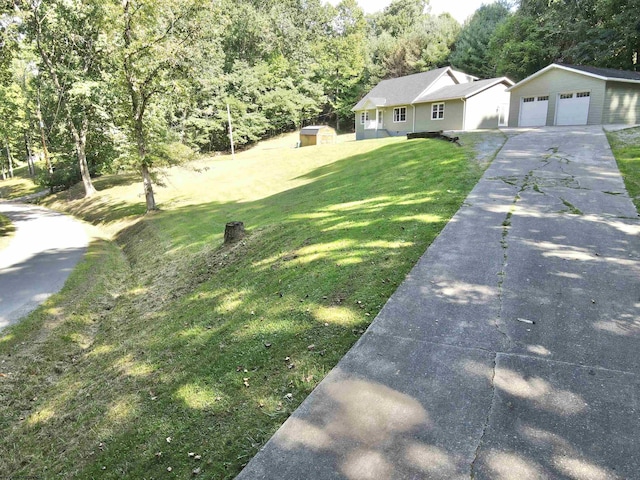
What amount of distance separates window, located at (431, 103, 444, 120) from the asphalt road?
77.4 ft

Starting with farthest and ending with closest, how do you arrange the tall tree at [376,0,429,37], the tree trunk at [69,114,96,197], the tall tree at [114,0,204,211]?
the tall tree at [376,0,429,37]
the tree trunk at [69,114,96,197]
the tall tree at [114,0,204,211]

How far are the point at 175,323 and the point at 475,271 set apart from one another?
5.00 metres

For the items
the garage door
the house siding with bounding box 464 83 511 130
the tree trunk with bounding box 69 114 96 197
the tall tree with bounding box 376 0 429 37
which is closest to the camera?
the garage door

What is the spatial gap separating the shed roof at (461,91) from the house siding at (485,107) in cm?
39

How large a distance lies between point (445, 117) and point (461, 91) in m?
1.94

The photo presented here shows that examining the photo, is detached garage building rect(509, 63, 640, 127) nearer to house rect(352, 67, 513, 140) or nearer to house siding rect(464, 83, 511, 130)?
house siding rect(464, 83, 511, 130)

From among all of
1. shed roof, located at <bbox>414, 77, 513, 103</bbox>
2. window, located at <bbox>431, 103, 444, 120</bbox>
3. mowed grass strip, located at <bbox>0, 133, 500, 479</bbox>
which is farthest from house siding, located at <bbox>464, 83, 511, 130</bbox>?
mowed grass strip, located at <bbox>0, 133, 500, 479</bbox>

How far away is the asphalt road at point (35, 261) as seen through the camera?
32.2ft

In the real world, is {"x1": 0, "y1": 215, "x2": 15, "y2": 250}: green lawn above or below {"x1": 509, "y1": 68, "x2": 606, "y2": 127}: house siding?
below

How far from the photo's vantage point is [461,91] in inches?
1120

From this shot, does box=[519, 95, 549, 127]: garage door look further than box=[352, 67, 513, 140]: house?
No

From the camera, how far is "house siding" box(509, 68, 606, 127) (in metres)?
22.1

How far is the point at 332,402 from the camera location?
Answer: 11.8 ft

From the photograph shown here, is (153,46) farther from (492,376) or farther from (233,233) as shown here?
(492,376)
